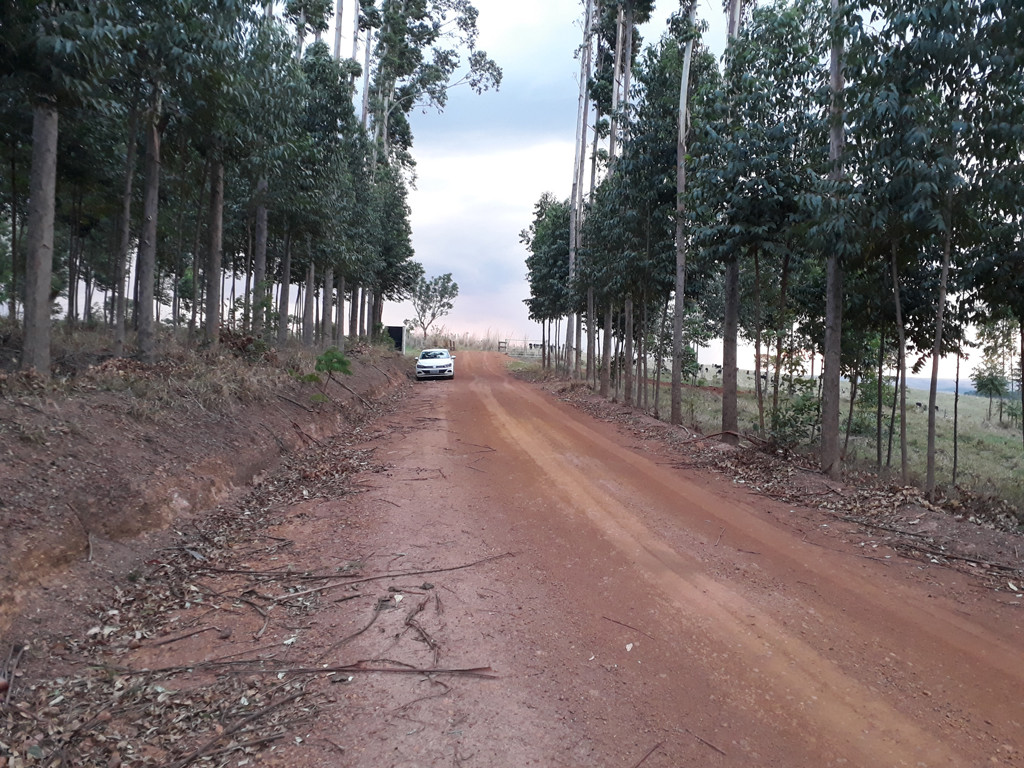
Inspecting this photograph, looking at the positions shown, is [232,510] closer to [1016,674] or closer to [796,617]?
[796,617]

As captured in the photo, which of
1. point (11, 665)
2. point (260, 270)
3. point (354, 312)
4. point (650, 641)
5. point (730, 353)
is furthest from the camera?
point (354, 312)

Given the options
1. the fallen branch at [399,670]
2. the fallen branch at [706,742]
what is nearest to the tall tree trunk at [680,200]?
the fallen branch at [399,670]

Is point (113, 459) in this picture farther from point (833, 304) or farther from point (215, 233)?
point (833, 304)

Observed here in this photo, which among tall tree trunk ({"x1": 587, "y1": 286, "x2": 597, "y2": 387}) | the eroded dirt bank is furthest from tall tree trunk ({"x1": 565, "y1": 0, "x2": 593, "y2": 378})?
the eroded dirt bank

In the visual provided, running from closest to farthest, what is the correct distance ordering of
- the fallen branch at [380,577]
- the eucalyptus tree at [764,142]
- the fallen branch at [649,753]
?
1. the fallen branch at [649,753]
2. the fallen branch at [380,577]
3. the eucalyptus tree at [764,142]

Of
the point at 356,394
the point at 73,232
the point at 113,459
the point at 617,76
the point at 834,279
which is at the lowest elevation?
the point at 113,459

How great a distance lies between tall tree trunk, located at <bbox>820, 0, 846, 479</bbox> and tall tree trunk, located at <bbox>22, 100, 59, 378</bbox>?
10568 millimetres

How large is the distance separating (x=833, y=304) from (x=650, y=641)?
7157 millimetres

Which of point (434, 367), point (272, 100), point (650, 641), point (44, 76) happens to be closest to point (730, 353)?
point (650, 641)

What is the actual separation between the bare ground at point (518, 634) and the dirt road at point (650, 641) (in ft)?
0.06

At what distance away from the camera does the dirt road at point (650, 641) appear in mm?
3119

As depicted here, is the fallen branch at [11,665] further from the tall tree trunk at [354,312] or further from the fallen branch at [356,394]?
the tall tree trunk at [354,312]

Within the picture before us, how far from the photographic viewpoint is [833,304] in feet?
30.7

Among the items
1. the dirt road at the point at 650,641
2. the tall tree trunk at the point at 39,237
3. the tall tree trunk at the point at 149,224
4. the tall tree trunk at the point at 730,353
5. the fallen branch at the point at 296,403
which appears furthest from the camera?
the tall tree trunk at the point at 730,353
